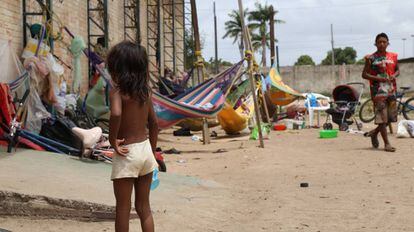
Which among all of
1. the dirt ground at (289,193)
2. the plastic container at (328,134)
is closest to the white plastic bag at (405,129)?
the dirt ground at (289,193)

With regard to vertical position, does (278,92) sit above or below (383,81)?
below

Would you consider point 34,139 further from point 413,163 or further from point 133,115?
point 413,163

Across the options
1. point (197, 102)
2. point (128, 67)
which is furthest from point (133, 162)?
point (197, 102)

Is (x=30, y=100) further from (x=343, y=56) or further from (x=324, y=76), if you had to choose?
(x=343, y=56)

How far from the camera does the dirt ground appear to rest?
3.80 meters

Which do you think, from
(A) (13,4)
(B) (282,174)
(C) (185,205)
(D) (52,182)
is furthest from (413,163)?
(A) (13,4)

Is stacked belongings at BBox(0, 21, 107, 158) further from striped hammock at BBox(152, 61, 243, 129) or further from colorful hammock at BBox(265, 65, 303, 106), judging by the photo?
colorful hammock at BBox(265, 65, 303, 106)

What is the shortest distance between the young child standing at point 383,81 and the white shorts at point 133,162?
17.3 ft

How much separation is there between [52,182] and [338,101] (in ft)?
29.0

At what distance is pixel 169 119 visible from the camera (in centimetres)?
833

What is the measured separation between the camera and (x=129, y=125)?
291 centimetres

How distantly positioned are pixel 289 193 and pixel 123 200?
2377 millimetres

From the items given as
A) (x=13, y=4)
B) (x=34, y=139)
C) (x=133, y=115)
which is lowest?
(x=34, y=139)

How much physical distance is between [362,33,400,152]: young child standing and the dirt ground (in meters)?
0.43
